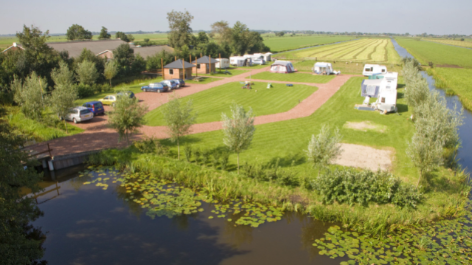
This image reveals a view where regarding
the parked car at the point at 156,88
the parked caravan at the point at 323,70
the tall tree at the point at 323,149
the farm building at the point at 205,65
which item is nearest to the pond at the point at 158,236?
the tall tree at the point at 323,149

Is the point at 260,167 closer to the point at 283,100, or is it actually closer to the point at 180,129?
the point at 180,129

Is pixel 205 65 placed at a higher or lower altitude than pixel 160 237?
higher

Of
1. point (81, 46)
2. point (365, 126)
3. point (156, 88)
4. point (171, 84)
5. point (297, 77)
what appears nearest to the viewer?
point (365, 126)

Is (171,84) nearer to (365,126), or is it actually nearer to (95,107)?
(95,107)

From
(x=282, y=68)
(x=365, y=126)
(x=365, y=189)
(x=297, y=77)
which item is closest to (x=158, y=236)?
(x=365, y=189)

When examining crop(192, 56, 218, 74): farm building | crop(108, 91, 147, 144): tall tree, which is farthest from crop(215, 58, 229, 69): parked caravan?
crop(108, 91, 147, 144): tall tree

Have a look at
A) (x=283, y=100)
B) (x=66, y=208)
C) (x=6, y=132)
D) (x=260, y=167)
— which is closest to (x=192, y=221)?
(x=260, y=167)

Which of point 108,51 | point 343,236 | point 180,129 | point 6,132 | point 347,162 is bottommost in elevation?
point 343,236
